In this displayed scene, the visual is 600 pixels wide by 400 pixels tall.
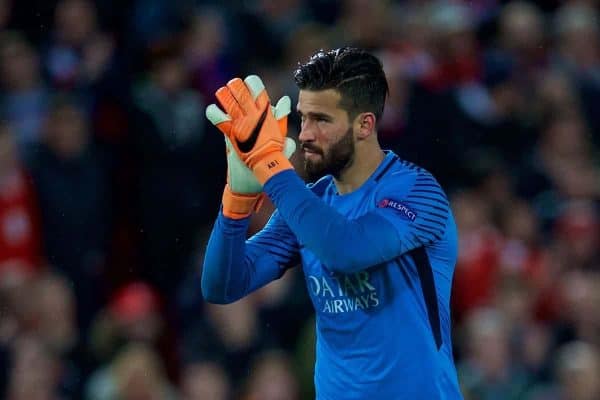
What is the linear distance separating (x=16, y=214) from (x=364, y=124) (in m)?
3.59

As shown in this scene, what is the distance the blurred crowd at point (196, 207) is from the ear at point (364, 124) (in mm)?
2837

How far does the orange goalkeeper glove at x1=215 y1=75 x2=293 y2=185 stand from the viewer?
12.9ft

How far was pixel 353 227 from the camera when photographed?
384 cm

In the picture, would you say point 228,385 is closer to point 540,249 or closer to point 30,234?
point 30,234

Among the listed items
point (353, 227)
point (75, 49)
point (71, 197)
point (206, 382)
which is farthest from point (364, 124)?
point (75, 49)

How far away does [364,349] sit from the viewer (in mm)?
4074

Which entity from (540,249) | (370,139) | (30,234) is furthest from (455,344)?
(370,139)

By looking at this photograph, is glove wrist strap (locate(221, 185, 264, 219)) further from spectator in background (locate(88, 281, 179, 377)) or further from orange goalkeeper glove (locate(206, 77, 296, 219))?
spectator in background (locate(88, 281, 179, 377))

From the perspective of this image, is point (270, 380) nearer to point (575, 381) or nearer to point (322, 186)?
point (575, 381)

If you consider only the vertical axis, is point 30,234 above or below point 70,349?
above

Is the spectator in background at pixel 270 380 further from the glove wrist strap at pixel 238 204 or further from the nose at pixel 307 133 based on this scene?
the nose at pixel 307 133

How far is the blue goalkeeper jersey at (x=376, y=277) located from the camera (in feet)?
12.7

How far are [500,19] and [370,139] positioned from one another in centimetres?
632

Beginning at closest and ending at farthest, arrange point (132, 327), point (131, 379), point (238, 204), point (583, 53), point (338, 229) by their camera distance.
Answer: point (338, 229) → point (238, 204) → point (131, 379) → point (132, 327) → point (583, 53)
